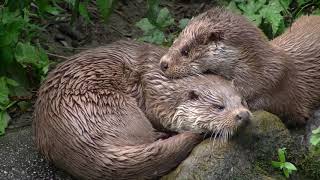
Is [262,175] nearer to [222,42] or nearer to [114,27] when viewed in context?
[222,42]

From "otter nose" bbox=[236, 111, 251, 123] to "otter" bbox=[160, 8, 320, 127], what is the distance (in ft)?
1.03

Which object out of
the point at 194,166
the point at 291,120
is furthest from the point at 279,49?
the point at 194,166

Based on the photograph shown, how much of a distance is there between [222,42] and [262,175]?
72cm

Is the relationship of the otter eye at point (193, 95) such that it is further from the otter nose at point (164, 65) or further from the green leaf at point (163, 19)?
the green leaf at point (163, 19)

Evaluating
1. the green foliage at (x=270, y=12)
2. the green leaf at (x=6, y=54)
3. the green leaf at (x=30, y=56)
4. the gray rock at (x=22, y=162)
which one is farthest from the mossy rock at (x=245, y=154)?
the green leaf at (x=30, y=56)

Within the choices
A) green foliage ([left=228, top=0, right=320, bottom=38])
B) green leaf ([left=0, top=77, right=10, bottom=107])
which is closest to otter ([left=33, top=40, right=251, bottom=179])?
green leaf ([left=0, top=77, right=10, bottom=107])

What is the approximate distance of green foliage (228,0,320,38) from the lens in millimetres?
4570

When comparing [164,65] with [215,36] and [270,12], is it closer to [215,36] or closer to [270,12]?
[215,36]

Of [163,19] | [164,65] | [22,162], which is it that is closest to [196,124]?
[164,65]

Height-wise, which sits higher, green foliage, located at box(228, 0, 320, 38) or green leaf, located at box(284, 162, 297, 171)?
green foliage, located at box(228, 0, 320, 38)

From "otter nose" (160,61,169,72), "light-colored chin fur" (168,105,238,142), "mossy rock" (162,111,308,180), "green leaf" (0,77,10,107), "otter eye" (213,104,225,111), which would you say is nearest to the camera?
"mossy rock" (162,111,308,180)

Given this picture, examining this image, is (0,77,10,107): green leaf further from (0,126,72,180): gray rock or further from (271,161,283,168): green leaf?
(271,161,283,168): green leaf

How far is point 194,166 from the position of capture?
3.47 m

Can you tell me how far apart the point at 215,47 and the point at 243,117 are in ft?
1.58
